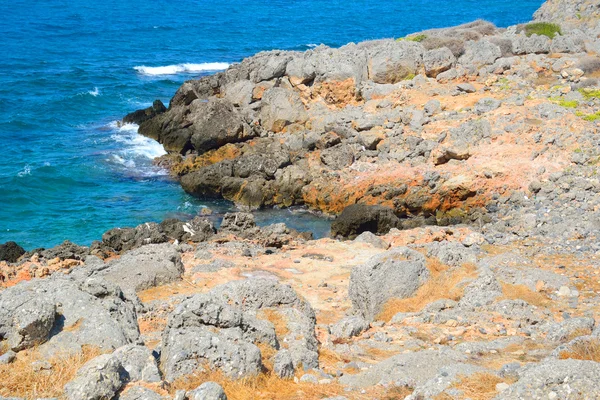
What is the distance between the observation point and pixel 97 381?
8.60m

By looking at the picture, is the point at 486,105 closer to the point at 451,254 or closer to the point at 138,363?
the point at 451,254

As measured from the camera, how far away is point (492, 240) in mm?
21703

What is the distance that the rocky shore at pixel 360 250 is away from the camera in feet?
32.8

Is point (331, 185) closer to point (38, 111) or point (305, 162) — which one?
point (305, 162)

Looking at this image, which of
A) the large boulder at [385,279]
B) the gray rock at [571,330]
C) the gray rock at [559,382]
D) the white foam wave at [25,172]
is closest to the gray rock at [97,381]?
the gray rock at [559,382]

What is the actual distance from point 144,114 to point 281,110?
41.6 ft

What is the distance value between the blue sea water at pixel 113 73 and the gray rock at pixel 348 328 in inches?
547

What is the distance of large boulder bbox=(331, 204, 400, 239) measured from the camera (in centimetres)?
Result: 2564

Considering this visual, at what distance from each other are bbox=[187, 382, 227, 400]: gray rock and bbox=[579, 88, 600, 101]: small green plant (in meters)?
26.3

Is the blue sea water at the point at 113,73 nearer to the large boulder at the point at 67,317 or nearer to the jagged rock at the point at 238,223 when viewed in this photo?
the jagged rock at the point at 238,223

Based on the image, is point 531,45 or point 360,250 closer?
point 360,250

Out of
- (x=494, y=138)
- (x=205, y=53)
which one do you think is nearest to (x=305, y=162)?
(x=494, y=138)

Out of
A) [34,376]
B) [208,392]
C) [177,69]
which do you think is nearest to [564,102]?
[208,392]

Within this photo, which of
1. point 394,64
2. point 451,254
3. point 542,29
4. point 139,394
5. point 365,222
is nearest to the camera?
point 139,394
